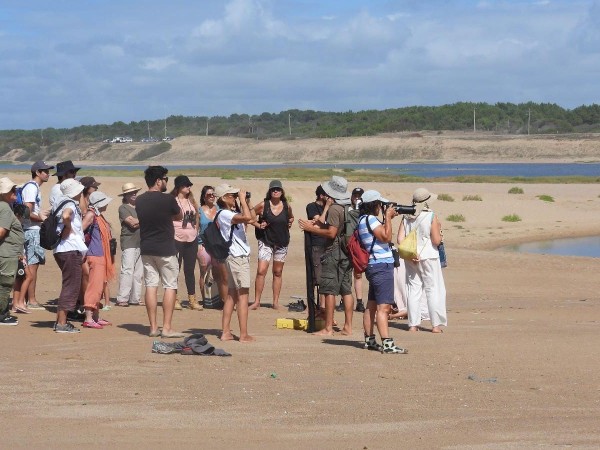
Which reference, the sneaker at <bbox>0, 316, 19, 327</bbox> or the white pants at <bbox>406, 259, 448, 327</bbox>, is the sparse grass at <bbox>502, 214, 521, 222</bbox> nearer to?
the white pants at <bbox>406, 259, 448, 327</bbox>

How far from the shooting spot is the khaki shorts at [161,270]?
10617mm

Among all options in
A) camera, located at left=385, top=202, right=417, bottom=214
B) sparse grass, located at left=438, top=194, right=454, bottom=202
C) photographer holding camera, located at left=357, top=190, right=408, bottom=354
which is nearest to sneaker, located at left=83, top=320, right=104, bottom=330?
photographer holding camera, located at left=357, top=190, right=408, bottom=354

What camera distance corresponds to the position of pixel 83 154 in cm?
13738

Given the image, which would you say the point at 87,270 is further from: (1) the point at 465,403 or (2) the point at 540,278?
(2) the point at 540,278

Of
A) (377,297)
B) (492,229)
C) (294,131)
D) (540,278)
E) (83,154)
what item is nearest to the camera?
(377,297)

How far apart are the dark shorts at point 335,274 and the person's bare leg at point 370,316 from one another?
2.65 ft

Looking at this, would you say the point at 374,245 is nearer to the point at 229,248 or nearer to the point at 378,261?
the point at 378,261

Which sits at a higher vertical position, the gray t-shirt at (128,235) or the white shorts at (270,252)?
the gray t-shirt at (128,235)

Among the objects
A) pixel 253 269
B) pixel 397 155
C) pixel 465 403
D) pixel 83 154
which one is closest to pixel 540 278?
pixel 253 269

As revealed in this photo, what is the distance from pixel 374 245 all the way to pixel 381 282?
0.36 m

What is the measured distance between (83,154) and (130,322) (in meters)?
128

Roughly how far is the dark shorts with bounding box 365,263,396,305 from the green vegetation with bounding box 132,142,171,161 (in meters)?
117

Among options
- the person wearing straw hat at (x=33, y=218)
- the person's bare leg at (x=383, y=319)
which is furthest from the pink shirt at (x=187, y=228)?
the person's bare leg at (x=383, y=319)

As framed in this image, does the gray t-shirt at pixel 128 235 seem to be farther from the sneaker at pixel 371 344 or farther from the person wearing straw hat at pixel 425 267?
the sneaker at pixel 371 344
